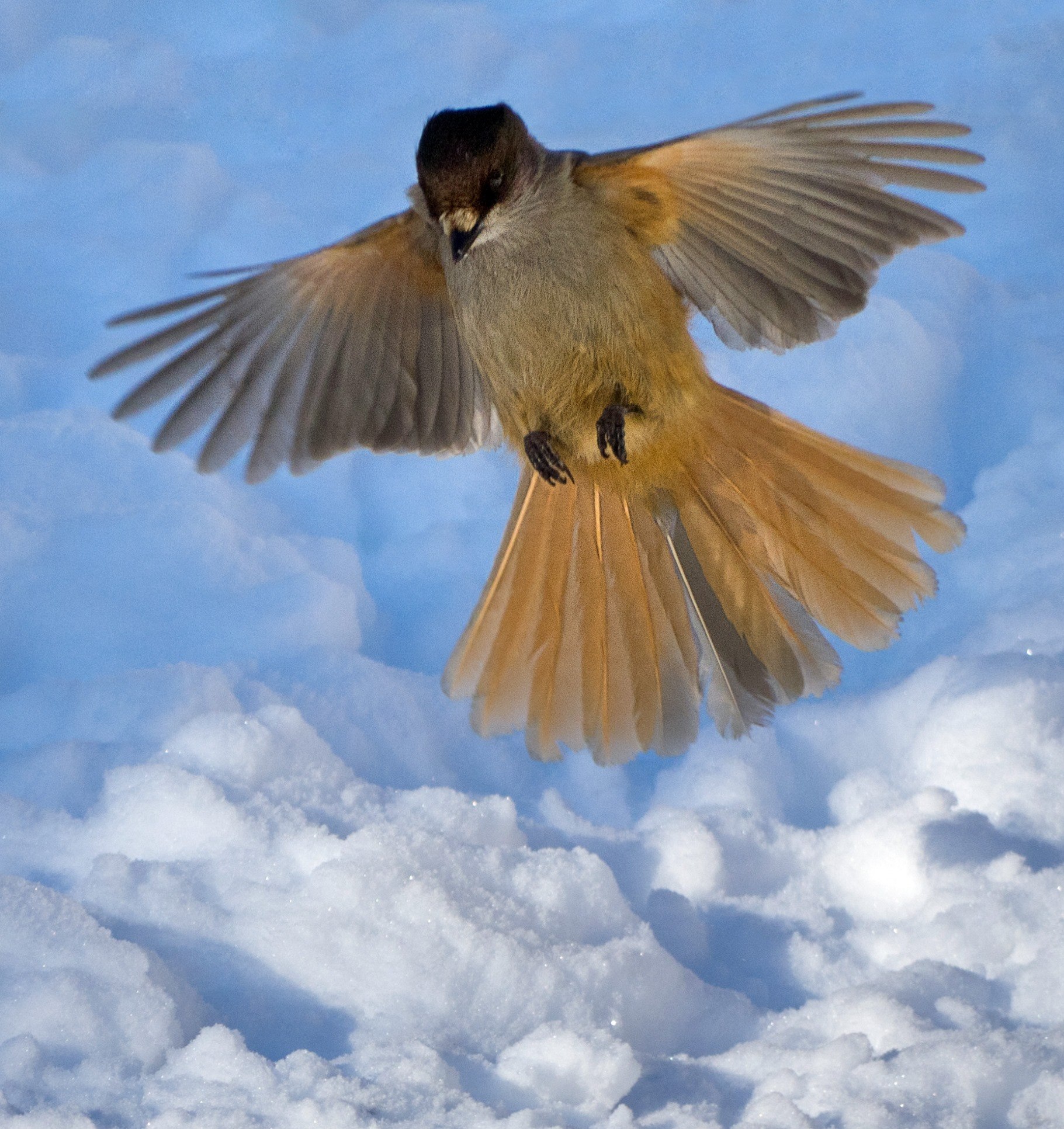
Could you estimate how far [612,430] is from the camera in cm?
208

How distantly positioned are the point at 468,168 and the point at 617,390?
0.43 meters

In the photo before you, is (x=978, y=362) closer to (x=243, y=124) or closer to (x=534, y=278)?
(x=534, y=278)

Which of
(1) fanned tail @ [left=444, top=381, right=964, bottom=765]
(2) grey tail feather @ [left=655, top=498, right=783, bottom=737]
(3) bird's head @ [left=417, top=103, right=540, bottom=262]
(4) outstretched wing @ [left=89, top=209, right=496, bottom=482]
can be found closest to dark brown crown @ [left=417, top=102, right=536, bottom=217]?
(3) bird's head @ [left=417, top=103, right=540, bottom=262]

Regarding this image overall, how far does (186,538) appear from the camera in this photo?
Answer: 3381 millimetres

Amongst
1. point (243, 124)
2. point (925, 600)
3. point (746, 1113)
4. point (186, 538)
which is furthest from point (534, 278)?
point (243, 124)

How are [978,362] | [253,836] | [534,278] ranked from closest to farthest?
[534,278] < [253,836] < [978,362]

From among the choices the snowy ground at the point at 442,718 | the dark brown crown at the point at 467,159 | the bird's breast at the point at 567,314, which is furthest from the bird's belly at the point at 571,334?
the snowy ground at the point at 442,718

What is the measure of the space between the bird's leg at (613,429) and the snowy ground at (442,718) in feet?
1.59

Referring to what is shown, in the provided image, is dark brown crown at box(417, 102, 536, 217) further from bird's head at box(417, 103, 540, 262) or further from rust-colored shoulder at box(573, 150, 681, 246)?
rust-colored shoulder at box(573, 150, 681, 246)

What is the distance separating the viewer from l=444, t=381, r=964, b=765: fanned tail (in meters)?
2.21

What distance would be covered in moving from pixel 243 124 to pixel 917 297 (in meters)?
2.29

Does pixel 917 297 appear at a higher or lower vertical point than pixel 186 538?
higher

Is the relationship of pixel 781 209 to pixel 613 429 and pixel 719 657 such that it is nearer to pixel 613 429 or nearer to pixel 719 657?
pixel 613 429

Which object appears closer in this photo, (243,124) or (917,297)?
(917,297)
